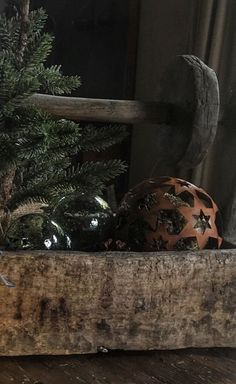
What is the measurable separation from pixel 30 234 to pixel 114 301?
13 cm

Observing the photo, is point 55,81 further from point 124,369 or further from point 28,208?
point 124,369

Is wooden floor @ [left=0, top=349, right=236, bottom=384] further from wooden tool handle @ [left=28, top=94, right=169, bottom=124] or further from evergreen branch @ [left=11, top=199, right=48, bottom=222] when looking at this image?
wooden tool handle @ [left=28, top=94, right=169, bottom=124]

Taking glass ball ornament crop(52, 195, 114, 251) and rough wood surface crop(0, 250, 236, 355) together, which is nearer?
rough wood surface crop(0, 250, 236, 355)

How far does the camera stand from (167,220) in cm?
71

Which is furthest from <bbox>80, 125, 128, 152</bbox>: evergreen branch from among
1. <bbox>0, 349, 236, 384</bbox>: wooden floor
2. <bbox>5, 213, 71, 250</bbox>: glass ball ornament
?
<bbox>0, 349, 236, 384</bbox>: wooden floor

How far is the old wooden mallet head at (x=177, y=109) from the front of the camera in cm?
71

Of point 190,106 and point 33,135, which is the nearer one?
point 33,135

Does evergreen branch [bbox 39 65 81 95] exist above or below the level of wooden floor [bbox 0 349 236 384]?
above

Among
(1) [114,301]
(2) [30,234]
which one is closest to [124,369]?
(1) [114,301]

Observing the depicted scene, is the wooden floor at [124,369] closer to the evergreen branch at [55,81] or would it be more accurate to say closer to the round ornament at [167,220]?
the round ornament at [167,220]

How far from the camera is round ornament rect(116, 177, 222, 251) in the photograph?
2.31 feet

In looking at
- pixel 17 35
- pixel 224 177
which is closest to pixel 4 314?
pixel 17 35

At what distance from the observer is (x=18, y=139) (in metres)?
0.60

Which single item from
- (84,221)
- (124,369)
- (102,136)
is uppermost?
(102,136)
